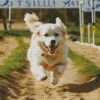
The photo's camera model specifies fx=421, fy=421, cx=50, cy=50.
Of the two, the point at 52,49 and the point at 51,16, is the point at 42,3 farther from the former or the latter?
the point at 52,49

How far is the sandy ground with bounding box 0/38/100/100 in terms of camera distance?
6738 mm

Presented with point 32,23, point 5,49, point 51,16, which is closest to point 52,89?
point 32,23

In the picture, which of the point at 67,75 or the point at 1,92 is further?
the point at 67,75

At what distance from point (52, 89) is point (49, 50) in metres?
0.70

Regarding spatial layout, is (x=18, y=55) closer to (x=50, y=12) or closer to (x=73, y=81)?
(x=73, y=81)

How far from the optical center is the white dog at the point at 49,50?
7207mm

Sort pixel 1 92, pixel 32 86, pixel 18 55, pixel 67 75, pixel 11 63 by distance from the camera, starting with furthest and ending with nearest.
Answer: pixel 18 55 → pixel 11 63 → pixel 67 75 → pixel 32 86 → pixel 1 92

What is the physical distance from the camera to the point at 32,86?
7758 mm

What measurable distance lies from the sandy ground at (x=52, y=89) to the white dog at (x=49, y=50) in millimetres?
262

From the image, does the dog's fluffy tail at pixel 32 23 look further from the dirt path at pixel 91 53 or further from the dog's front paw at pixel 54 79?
the dirt path at pixel 91 53

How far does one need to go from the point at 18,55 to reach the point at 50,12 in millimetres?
24834

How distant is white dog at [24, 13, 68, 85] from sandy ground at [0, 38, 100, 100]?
0.86ft

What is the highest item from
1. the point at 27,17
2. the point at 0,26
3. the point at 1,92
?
the point at 27,17

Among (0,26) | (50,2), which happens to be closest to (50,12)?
(0,26)
